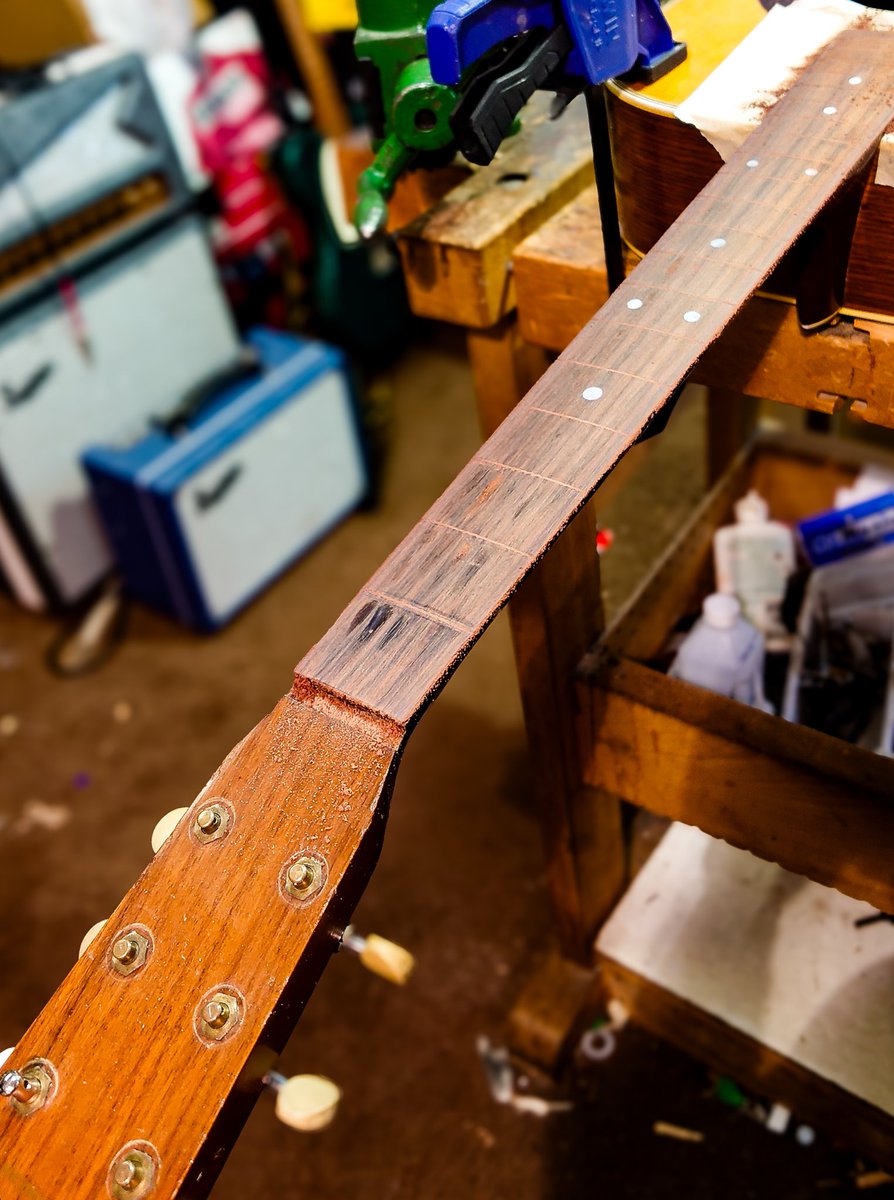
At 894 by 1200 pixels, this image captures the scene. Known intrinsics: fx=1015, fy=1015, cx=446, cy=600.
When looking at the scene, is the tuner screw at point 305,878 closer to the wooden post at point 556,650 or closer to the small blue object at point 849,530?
the wooden post at point 556,650

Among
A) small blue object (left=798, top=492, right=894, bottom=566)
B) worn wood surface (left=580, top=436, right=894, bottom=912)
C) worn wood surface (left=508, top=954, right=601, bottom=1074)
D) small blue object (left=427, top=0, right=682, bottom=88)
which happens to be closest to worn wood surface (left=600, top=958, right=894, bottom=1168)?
worn wood surface (left=508, top=954, right=601, bottom=1074)

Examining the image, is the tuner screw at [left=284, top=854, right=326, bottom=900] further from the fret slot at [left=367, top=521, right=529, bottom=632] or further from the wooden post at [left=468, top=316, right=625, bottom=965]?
the wooden post at [left=468, top=316, right=625, bottom=965]

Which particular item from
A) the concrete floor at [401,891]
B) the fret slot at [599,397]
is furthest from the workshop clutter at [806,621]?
the fret slot at [599,397]

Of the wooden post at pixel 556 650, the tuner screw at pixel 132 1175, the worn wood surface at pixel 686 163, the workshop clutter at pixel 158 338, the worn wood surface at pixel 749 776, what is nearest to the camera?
the tuner screw at pixel 132 1175

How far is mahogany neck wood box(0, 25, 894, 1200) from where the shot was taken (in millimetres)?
505

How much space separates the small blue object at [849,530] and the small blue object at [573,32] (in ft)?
2.33

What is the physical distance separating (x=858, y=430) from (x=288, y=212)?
1616 millimetres

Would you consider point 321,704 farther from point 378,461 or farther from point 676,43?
point 378,461

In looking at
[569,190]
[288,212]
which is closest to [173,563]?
[288,212]

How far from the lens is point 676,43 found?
82 centimetres

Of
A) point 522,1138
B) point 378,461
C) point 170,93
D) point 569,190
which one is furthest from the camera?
point 378,461

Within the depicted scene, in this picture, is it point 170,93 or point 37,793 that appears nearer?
point 37,793

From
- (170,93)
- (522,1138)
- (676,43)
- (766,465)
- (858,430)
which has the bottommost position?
(522,1138)

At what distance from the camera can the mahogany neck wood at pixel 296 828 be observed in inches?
19.9
